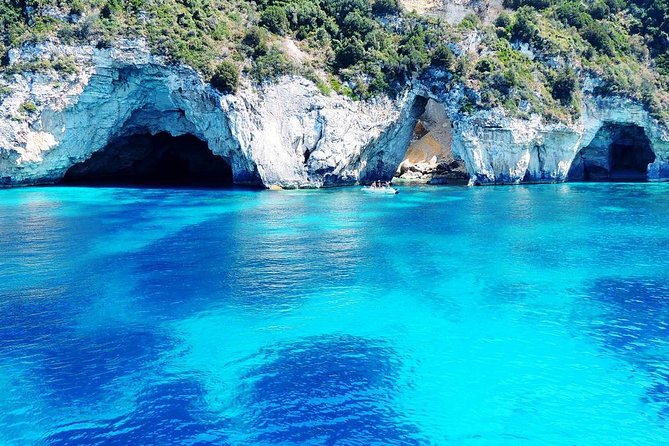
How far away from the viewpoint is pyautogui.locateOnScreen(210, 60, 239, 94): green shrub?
2148 inches

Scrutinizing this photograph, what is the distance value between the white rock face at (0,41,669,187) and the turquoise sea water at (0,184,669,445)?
2200 cm

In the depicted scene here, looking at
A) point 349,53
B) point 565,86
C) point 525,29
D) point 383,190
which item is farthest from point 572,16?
point 383,190

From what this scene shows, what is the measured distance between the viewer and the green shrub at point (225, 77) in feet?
179

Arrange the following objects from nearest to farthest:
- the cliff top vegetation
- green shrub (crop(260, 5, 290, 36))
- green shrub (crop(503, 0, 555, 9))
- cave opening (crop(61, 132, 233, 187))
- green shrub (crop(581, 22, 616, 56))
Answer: the cliff top vegetation
green shrub (crop(260, 5, 290, 36))
cave opening (crop(61, 132, 233, 187))
green shrub (crop(581, 22, 616, 56))
green shrub (crop(503, 0, 555, 9))

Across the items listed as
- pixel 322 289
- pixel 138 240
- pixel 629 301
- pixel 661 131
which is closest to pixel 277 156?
pixel 138 240

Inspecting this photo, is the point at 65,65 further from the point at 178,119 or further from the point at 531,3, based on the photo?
the point at 531,3

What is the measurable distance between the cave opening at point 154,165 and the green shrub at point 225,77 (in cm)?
1383

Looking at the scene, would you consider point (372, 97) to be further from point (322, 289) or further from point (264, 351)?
point (264, 351)

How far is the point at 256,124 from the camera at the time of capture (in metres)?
57.2

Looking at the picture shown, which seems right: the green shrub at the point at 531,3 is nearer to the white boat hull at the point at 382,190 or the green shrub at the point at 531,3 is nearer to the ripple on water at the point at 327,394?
the white boat hull at the point at 382,190

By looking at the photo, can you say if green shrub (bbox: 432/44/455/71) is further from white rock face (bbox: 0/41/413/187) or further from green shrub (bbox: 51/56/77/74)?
green shrub (bbox: 51/56/77/74)

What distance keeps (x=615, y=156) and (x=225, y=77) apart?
58.5 meters

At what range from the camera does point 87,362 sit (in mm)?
16625

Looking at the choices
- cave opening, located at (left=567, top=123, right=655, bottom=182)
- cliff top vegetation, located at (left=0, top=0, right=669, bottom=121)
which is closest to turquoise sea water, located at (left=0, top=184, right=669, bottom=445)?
cliff top vegetation, located at (left=0, top=0, right=669, bottom=121)
